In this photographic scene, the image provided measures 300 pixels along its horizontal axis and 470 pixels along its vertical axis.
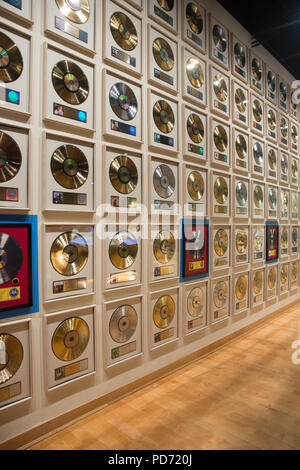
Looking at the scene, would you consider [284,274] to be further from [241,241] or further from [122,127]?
[122,127]

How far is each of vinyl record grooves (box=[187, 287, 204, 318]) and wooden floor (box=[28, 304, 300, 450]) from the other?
0.49m

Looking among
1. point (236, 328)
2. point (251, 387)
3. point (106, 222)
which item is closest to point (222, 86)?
point (106, 222)

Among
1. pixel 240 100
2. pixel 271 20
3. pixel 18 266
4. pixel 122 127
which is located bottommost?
pixel 18 266

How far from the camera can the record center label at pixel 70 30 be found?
6.82 feet

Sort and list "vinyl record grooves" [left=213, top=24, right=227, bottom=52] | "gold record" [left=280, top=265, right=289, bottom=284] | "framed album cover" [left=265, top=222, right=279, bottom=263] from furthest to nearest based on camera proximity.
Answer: "gold record" [left=280, top=265, right=289, bottom=284], "framed album cover" [left=265, top=222, right=279, bottom=263], "vinyl record grooves" [left=213, top=24, right=227, bottom=52]

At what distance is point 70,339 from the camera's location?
218cm

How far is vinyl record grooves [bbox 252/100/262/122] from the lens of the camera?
4301 millimetres

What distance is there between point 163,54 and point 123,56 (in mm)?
530

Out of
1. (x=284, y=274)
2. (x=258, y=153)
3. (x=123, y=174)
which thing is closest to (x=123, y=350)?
(x=123, y=174)

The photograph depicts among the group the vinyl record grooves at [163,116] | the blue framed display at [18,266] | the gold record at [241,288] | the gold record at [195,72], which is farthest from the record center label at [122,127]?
the gold record at [241,288]

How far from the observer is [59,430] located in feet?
6.86

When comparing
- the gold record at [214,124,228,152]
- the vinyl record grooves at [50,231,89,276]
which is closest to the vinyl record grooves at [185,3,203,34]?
the gold record at [214,124,228,152]

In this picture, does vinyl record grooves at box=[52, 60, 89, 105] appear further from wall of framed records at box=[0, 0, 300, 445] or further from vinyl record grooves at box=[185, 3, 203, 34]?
vinyl record grooves at box=[185, 3, 203, 34]

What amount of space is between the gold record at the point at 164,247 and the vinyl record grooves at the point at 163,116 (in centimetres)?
93
